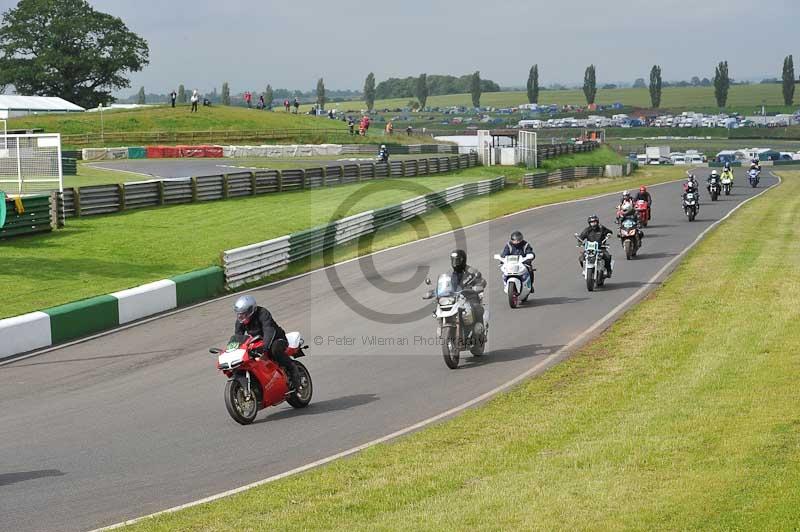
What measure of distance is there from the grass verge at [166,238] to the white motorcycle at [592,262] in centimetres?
831

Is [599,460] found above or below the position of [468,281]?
below

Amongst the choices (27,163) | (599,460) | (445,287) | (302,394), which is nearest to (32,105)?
(27,163)

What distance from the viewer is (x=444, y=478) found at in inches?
405

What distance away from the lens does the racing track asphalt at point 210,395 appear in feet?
35.5

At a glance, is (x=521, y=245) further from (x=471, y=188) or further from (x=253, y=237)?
(x=471, y=188)

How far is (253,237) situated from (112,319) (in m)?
12.2

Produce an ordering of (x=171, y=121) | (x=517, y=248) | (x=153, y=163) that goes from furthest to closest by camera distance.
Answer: (x=171, y=121) → (x=153, y=163) → (x=517, y=248)

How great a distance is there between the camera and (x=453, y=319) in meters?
16.4

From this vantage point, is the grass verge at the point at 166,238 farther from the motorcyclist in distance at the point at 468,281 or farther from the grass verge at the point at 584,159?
the grass verge at the point at 584,159

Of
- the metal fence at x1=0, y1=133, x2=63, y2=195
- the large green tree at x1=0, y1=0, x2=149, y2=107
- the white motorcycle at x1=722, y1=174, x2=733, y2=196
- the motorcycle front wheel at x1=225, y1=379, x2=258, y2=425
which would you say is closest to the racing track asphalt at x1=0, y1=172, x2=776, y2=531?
the motorcycle front wheel at x1=225, y1=379, x2=258, y2=425

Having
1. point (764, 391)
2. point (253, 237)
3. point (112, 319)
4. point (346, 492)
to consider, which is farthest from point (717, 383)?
point (253, 237)

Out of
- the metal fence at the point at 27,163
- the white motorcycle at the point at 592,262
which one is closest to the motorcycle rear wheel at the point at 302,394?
the white motorcycle at the point at 592,262

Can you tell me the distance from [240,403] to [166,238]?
752 inches

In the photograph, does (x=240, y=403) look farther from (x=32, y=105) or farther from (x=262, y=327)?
(x=32, y=105)
